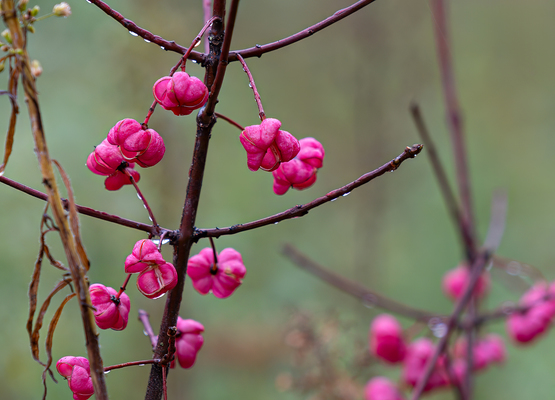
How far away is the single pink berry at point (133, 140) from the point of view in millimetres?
347

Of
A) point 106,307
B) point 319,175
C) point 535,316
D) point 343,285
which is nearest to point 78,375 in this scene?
point 106,307

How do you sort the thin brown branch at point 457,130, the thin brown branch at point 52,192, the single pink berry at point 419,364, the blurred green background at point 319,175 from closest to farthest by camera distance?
the thin brown branch at point 52,192 → the thin brown branch at point 457,130 → the single pink berry at point 419,364 → the blurred green background at point 319,175

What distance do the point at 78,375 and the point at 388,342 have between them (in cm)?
72

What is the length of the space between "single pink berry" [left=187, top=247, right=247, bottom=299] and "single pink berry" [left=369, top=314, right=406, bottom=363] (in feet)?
1.99

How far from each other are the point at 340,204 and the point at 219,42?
1741mm

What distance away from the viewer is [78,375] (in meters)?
0.34

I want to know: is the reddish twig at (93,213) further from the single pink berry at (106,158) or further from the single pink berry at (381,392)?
the single pink berry at (381,392)

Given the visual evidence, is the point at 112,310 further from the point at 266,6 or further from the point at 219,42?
the point at 266,6

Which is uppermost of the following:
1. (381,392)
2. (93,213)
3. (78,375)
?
(93,213)

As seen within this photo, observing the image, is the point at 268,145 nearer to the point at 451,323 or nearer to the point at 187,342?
the point at 187,342

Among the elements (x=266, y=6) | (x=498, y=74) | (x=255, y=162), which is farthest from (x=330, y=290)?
(x=255, y=162)

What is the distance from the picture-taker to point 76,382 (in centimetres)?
34

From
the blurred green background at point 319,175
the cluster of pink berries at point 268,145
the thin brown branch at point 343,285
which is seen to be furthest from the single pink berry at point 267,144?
the blurred green background at point 319,175

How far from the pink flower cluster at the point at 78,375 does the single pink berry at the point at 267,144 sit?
0.18m
